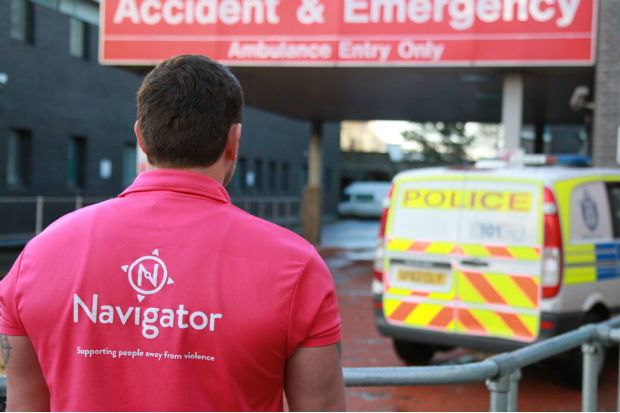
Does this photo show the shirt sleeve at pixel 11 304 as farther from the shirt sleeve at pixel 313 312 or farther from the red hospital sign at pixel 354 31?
the red hospital sign at pixel 354 31

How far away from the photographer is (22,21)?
21438mm

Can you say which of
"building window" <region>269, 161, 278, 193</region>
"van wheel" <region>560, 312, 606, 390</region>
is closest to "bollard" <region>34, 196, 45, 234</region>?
"van wheel" <region>560, 312, 606, 390</region>

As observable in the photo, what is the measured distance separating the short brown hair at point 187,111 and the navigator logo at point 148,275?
22cm

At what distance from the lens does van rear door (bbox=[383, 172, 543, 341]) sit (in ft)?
22.1

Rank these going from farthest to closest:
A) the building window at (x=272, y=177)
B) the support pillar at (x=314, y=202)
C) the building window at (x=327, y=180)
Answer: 1. the building window at (x=327, y=180)
2. the building window at (x=272, y=177)
3. the support pillar at (x=314, y=202)

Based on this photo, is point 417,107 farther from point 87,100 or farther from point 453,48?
point 87,100

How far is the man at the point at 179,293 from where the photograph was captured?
1.52 m

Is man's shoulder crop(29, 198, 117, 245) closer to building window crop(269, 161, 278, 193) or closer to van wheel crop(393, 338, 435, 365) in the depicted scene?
van wheel crop(393, 338, 435, 365)

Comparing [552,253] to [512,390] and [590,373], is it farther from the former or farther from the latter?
[512,390]

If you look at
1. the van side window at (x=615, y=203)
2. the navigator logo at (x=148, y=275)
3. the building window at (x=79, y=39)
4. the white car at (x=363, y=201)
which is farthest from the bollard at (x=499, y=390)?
the white car at (x=363, y=201)

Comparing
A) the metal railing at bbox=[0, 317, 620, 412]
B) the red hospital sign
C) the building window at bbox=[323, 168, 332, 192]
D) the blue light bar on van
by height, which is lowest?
the metal railing at bbox=[0, 317, 620, 412]

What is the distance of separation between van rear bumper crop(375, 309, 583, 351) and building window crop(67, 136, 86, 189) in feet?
61.2

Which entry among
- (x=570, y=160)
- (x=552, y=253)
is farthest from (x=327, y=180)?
(x=552, y=253)

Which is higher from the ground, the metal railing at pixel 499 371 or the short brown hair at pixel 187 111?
the short brown hair at pixel 187 111
